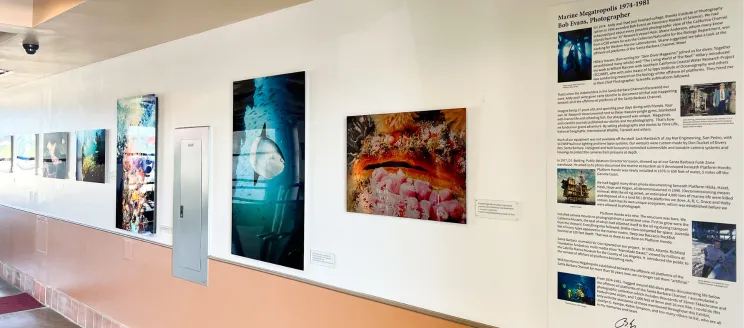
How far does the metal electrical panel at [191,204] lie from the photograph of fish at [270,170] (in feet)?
1.29

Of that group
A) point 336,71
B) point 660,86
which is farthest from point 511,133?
point 336,71

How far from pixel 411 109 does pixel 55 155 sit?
532cm

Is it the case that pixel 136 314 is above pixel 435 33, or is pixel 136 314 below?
below

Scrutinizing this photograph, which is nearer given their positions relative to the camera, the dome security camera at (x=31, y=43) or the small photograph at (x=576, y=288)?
the small photograph at (x=576, y=288)

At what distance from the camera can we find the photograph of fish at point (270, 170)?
3168 millimetres

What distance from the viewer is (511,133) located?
2248 millimetres

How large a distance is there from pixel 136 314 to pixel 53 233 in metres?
2.31

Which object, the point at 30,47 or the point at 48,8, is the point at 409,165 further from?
the point at 30,47

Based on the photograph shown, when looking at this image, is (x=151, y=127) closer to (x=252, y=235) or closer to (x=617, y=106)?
(x=252, y=235)

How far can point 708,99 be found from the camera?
181cm

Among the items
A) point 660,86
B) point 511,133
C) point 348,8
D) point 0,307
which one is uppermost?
point 348,8

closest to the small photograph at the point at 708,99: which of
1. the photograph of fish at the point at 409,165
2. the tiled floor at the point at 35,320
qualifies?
the photograph of fish at the point at 409,165

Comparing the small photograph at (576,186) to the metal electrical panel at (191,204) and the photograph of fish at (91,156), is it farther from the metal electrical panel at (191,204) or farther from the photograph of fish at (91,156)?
the photograph of fish at (91,156)

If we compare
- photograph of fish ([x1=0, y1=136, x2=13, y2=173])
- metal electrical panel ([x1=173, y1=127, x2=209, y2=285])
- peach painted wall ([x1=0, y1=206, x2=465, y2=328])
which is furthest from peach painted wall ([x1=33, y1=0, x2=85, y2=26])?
photograph of fish ([x1=0, y1=136, x2=13, y2=173])
